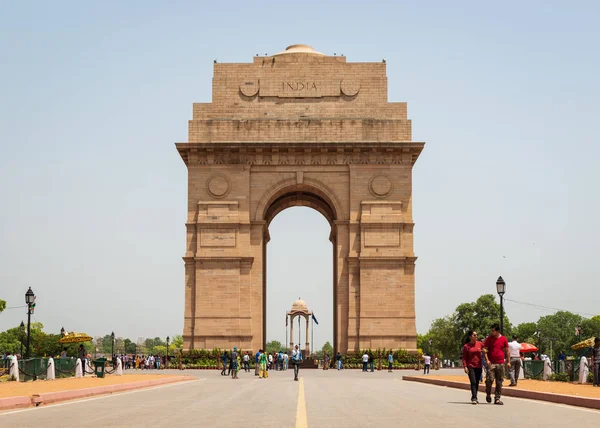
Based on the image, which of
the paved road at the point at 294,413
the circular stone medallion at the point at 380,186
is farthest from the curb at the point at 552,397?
the circular stone medallion at the point at 380,186

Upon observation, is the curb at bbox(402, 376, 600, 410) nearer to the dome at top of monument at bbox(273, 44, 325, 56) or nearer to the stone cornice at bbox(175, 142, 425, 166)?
the stone cornice at bbox(175, 142, 425, 166)

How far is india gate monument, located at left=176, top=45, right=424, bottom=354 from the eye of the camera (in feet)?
176

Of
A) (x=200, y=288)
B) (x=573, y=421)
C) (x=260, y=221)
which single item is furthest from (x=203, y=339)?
(x=573, y=421)

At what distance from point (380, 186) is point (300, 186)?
4809 millimetres

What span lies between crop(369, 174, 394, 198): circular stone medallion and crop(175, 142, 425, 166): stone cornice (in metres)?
1.02

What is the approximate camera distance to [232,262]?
5419 cm

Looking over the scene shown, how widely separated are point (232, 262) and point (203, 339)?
4.73 meters

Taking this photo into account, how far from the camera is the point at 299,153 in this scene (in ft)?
182

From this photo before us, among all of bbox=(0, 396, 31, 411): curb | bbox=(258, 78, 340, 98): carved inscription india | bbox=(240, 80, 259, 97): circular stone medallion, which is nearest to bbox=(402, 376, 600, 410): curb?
bbox=(0, 396, 31, 411): curb

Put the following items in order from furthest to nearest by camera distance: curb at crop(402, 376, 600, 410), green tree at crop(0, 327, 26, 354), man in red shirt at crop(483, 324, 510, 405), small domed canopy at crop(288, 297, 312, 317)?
green tree at crop(0, 327, 26, 354)
small domed canopy at crop(288, 297, 312, 317)
man in red shirt at crop(483, 324, 510, 405)
curb at crop(402, 376, 600, 410)

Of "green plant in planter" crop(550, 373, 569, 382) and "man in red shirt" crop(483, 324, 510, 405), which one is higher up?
"man in red shirt" crop(483, 324, 510, 405)

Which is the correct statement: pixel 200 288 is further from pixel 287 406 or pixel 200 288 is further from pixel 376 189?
pixel 287 406

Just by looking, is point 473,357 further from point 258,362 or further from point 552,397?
point 258,362

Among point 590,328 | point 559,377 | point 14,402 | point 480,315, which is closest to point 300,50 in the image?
point 559,377
